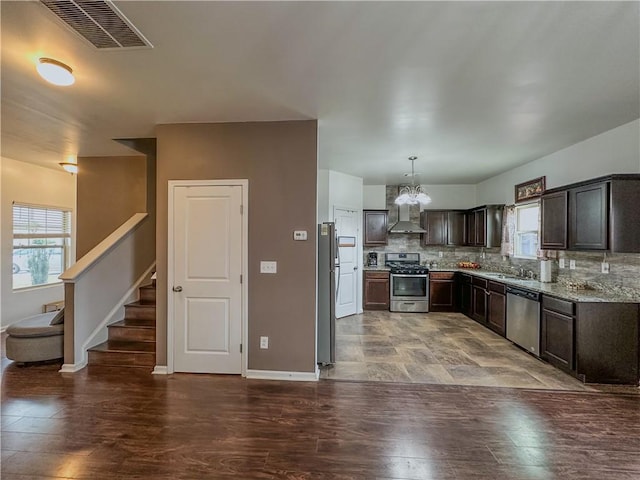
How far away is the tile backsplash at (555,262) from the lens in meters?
3.66

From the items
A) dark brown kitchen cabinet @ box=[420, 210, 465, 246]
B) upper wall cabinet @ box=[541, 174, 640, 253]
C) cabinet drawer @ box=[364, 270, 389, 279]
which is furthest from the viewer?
dark brown kitchen cabinet @ box=[420, 210, 465, 246]

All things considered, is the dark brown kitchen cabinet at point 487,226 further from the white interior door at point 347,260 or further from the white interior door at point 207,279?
the white interior door at point 207,279

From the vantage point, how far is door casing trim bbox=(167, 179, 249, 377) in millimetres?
3664

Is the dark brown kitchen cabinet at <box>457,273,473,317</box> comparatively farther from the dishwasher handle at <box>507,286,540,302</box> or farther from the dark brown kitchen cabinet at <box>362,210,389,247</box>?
the dark brown kitchen cabinet at <box>362,210,389,247</box>

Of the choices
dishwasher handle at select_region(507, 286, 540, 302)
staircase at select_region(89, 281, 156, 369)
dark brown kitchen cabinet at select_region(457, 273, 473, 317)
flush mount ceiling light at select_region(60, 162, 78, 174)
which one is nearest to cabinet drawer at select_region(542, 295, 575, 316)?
dishwasher handle at select_region(507, 286, 540, 302)

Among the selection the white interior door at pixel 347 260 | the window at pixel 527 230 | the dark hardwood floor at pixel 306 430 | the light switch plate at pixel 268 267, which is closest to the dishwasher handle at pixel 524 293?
the window at pixel 527 230

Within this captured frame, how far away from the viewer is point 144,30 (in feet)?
6.84

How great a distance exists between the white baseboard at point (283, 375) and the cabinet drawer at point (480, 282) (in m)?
3.63

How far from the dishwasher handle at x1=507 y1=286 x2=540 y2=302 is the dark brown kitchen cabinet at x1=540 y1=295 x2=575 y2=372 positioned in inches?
4.7

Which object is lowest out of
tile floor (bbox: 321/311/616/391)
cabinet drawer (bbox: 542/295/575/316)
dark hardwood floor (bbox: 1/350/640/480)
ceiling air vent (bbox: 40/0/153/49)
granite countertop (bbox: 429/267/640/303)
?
dark hardwood floor (bbox: 1/350/640/480)

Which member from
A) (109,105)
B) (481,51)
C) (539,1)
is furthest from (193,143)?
(539,1)

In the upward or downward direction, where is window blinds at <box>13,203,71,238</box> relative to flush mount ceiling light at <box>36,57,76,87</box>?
downward

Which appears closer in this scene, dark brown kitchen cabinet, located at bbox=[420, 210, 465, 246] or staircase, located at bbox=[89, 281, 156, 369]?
staircase, located at bbox=[89, 281, 156, 369]

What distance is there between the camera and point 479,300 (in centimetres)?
599
